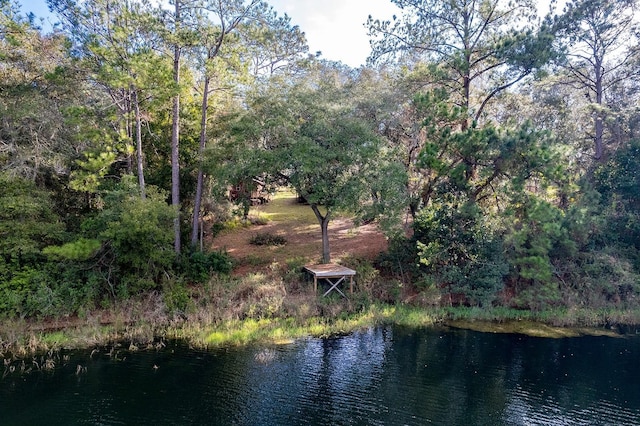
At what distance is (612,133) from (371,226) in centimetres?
1293

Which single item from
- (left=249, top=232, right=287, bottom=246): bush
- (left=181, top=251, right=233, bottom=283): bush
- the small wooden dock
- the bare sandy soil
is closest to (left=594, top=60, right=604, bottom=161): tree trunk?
the bare sandy soil

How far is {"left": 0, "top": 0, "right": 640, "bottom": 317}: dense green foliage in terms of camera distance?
14.6 m

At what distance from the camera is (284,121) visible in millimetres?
15867

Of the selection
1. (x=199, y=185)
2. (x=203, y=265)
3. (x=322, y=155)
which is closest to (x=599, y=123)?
(x=322, y=155)

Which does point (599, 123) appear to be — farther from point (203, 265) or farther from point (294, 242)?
point (203, 265)

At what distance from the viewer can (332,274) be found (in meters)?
15.9

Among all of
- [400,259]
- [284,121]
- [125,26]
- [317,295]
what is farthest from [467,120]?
[125,26]

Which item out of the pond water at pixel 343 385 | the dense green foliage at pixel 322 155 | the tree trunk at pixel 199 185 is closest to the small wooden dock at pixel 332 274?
the dense green foliage at pixel 322 155

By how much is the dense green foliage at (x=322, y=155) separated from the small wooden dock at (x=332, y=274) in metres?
1.23

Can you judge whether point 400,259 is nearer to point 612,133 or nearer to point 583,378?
point 583,378

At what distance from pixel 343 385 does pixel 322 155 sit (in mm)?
8576

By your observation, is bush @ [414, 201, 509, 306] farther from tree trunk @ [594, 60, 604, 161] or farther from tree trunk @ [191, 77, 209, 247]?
tree trunk @ [191, 77, 209, 247]

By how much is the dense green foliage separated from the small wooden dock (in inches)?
48.3

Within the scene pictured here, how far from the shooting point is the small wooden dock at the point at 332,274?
15.9 meters
